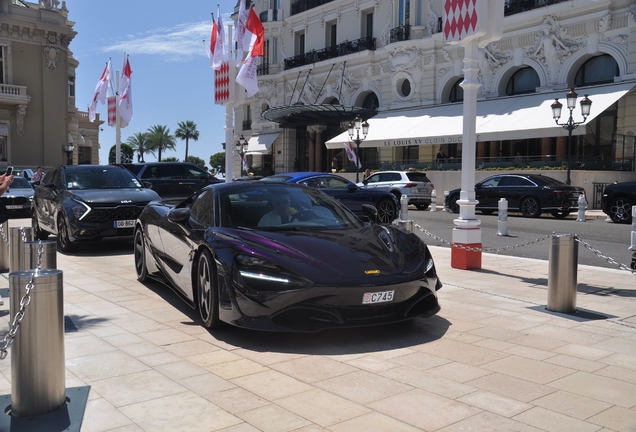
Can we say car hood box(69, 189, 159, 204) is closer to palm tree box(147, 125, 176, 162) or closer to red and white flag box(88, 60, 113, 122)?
red and white flag box(88, 60, 113, 122)

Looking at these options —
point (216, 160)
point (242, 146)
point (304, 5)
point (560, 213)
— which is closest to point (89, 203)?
point (560, 213)

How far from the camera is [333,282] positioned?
4.91m

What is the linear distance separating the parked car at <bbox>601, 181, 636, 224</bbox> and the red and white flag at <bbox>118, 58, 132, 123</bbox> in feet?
62.6

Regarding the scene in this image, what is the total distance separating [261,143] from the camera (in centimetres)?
4681

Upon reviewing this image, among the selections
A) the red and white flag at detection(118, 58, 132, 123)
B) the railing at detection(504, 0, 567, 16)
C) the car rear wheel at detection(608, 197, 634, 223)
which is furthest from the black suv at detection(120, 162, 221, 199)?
the railing at detection(504, 0, 567, 16)

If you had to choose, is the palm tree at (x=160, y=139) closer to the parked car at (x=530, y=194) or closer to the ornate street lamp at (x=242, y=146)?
the ornate street lamp at (x=242, y=146)

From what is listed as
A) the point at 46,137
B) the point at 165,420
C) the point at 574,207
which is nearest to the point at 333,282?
the point at 165,420

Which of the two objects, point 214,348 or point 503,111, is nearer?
point 214,348

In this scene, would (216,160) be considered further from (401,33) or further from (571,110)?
(571,110)

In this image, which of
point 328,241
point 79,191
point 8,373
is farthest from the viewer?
point 79,191

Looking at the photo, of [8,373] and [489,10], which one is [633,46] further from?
[8,373]

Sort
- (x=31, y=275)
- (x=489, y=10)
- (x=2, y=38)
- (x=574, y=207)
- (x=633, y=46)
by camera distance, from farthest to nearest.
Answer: (x=2, y=38) → (x=633, y=46) → (x=574, y=207) → (x=489, y=10) → (x=31, y=275)

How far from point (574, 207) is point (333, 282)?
1749 centimetres

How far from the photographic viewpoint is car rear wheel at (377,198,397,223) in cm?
1722
